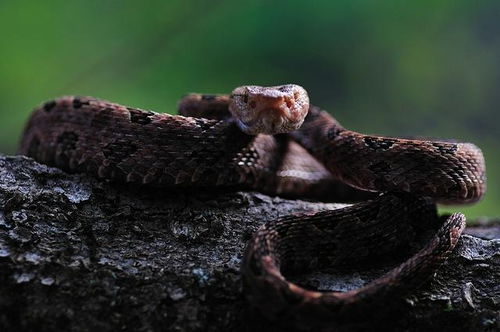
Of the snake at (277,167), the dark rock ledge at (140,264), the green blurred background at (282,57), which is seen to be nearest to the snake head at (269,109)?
the snake at (277,167)

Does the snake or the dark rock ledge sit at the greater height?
the snake

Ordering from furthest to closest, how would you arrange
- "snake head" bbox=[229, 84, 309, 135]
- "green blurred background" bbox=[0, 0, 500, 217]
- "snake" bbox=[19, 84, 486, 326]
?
"green blurred background" bbox=[0, 0, 500, 217] → "snake head" bbox=[229, 84, 309, 135] → "snake" bbox=[19, 84, 486, 326]

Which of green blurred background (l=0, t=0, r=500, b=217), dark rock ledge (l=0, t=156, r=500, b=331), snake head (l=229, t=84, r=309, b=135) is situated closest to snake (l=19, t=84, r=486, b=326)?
snake head (l=229, t=84, r=309, b=135)

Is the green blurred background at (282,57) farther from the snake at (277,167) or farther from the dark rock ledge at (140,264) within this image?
the dark rock ledge at (140,264)

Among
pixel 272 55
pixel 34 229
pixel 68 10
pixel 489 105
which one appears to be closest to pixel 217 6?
pixel 272 55

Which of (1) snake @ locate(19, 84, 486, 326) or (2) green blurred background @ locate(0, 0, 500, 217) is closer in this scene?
(1) snake @ locate(19, 84, 486, 326)

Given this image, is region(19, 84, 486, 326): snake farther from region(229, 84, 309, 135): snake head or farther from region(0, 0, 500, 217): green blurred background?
region(0, 0, 500, 217): green blurred background

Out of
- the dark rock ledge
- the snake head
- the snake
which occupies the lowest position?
the dark rock ledge

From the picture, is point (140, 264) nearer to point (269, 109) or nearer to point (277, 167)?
point (269, 109)
